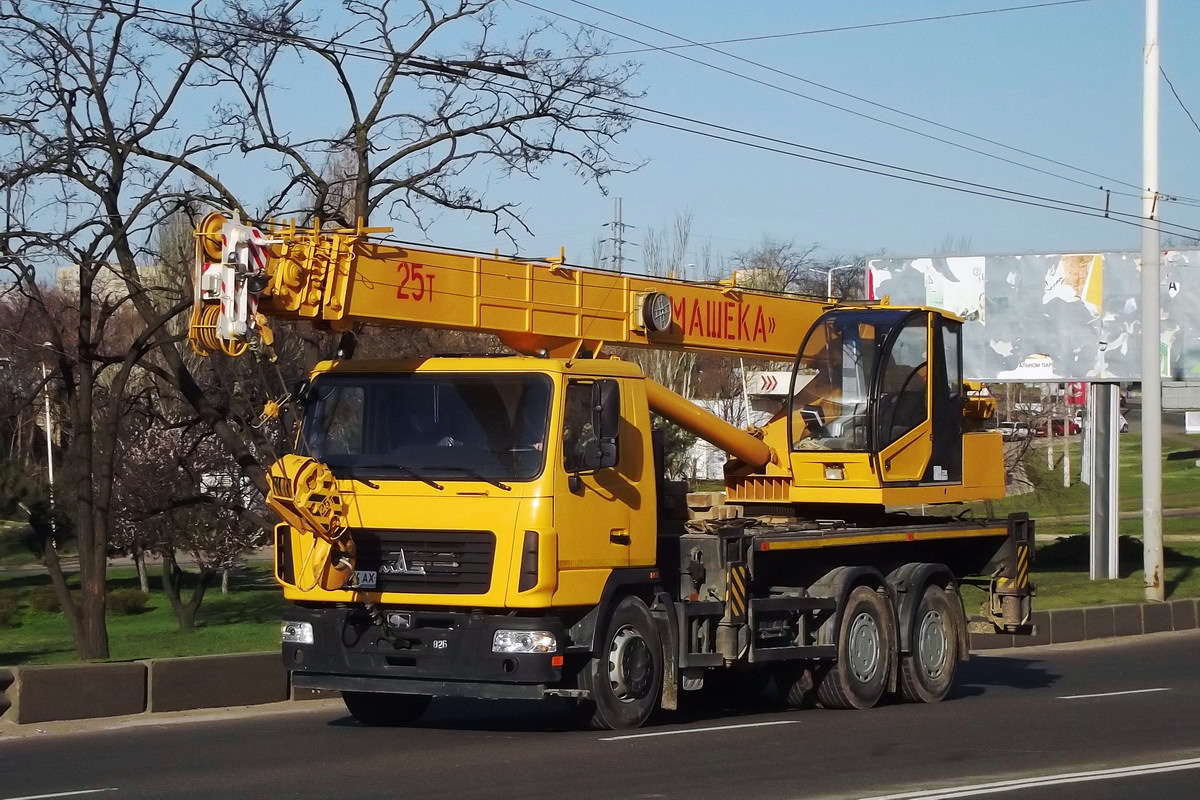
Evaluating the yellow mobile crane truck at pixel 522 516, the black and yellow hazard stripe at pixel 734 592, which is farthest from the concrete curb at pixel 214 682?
the black and yellow hazard stripe at pixel 734 592

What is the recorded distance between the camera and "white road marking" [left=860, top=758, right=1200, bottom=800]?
8.57 m

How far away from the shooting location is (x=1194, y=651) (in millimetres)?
19969

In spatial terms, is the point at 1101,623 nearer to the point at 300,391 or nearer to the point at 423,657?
the point at 423,657

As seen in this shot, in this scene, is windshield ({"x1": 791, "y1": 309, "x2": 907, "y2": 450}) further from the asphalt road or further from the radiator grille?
the radiator grille

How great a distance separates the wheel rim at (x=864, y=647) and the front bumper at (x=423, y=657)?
3.57 m

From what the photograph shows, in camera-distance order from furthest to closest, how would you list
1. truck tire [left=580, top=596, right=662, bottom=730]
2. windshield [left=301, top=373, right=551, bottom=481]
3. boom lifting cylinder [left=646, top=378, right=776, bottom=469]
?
boom lifting cylinder [left=646, top=378, right=776, bottom=469]
truck tire [left=580, top=596, right=662, bottom=730]
windshield [left=301, top=373, right=551, bottom=481]

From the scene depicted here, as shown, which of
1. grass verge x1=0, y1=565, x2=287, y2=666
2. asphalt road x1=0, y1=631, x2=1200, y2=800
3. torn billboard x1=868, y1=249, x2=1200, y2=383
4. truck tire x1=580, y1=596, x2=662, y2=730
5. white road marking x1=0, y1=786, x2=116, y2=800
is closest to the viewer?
white road marking x1=0, y1=786, x2=116, y2=800

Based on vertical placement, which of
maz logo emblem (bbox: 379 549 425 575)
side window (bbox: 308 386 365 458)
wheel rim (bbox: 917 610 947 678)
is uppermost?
side window (bbox: 308 386 365 458)

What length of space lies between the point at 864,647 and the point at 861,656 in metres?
0.09

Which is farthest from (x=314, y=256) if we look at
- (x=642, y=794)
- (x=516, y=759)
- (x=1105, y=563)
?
(x=1105, y=563)

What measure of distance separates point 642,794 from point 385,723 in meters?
4.09

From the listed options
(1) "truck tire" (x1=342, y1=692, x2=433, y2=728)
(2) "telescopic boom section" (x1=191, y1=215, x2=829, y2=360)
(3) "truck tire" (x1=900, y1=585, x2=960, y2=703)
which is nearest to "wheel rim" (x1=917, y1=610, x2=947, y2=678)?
(3) "truck tire" (x1=900, y1=585, x2=960, y2=703)

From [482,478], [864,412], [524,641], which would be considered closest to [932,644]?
[864,412]

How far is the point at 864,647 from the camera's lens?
13578 mm
